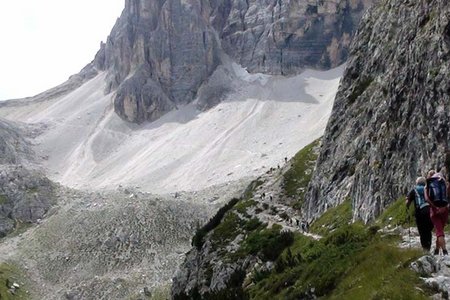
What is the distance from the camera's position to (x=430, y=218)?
1480cm

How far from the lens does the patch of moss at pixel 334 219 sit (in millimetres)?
32562

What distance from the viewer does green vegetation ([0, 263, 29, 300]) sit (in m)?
83.4

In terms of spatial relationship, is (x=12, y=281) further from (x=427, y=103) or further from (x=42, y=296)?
(x=427, y=103)

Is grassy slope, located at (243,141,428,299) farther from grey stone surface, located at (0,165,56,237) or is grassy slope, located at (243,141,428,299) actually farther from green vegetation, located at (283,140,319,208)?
grey stone surface, located at (0,165,56,237)

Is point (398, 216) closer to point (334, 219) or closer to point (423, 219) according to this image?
point (423, 219)

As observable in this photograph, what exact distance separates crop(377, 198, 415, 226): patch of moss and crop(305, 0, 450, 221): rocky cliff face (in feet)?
7.48

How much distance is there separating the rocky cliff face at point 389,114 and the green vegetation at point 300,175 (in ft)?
40.8

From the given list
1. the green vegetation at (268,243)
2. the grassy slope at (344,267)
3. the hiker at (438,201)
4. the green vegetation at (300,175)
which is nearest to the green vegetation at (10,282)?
the green vegetation at (300,175)

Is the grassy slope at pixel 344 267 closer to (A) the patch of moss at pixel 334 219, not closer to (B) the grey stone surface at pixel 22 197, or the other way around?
(A) the patch of moss at pixel 334 219

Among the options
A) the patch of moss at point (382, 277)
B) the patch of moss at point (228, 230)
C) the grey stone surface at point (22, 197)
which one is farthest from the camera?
the grey stone surface at point (22, 197)

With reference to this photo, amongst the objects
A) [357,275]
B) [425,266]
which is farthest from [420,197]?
[357,275]

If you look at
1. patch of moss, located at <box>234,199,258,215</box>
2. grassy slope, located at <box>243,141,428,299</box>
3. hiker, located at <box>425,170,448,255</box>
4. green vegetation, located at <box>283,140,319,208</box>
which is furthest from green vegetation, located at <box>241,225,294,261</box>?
hiker, located at <box>425,170,448,255</box>

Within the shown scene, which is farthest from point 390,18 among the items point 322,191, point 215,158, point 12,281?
point 215,158

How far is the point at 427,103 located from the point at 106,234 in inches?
Result: 3070
